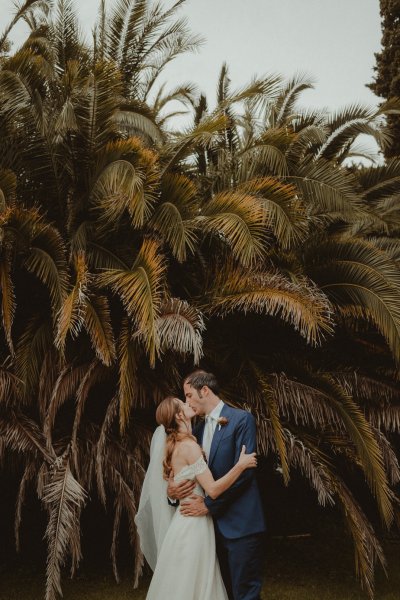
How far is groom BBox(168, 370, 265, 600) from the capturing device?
14.4 ft

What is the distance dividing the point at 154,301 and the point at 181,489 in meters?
2.13

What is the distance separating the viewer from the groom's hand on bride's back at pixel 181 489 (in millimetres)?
4383

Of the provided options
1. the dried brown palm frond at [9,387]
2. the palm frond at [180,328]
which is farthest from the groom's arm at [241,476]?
the dried brown palm frond at [9,387]

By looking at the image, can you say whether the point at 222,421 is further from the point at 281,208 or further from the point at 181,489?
the point at 281,208

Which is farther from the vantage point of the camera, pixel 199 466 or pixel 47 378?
pixel 47 378

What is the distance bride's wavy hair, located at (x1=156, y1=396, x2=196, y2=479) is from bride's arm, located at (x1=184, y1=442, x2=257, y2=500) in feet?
0.34

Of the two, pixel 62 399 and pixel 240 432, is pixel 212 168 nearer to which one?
pixel 62 399

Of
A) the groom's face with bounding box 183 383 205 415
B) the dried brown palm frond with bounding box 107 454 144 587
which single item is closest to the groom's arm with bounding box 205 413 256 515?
the groom's face with bounding box 183 383 205 415

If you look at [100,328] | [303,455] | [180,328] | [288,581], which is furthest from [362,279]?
[288,581]

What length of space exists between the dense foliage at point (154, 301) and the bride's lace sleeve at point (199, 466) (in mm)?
1498

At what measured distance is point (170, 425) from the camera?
174 inches

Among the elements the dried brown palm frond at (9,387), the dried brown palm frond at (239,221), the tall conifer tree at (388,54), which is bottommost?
the dried brown palm frond at (9,387)

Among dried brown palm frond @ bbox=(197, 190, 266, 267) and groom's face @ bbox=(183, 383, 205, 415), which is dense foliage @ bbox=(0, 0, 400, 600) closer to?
dried brown palm frond @ bbox=(197, 190, 266, 267)

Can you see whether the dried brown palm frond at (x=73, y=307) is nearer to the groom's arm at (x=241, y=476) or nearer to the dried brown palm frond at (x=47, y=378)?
the dried brown palm frond at (x=47, y=378)
